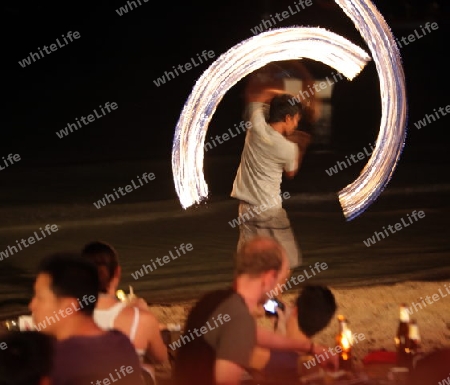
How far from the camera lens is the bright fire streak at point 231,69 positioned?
9.43 m

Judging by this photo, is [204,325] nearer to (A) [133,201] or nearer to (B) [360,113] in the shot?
(A) [133,201]

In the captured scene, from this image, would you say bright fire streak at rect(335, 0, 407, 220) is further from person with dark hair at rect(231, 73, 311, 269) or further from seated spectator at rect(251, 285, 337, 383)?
seated spectator at rect(251, 285, 337, 383)

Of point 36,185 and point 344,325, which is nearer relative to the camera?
point 344,325

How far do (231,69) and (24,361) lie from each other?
6679 mm

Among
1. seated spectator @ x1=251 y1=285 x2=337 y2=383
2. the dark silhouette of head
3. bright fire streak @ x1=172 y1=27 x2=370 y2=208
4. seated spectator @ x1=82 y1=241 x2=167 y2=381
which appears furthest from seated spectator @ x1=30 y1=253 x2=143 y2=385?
bright fire streak @ x1=172 y1=27 x2=370 y2=208

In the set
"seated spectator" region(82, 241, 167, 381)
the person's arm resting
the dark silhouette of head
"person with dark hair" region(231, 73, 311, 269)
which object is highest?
"person with dark hair" region(231, 73, 311, 269)

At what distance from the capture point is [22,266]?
1151 cm

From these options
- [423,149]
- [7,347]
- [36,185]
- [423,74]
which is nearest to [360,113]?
[423,74]

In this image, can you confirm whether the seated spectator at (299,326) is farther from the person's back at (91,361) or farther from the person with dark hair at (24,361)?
the person with dark hair at (24,361)

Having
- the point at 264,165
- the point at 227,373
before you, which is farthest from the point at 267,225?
the point at 227,373

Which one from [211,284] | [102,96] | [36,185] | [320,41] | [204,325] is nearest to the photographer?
[204,325]

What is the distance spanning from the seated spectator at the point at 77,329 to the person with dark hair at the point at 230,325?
678 mm

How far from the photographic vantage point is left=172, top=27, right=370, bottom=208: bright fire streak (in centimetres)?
943

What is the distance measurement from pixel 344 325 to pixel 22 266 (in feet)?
21.9
